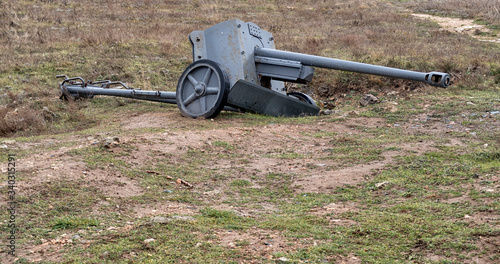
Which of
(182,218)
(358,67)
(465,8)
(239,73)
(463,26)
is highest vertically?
(465,8)

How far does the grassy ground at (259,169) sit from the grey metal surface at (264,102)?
0.78 feet

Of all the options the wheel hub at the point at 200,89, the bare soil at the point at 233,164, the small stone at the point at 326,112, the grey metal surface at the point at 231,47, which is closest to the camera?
the bare soil at the point at 233,164

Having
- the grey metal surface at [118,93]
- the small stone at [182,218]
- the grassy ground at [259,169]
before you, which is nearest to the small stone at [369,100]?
the grassy ground at [259,169]

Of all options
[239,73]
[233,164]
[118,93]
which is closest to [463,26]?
[239,73]

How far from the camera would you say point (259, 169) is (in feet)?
19.7

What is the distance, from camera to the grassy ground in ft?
11.7

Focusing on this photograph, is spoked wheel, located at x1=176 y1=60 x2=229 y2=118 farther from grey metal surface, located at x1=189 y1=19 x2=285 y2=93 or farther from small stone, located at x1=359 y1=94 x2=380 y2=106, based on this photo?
small stone, located at x1=359 y1=94 x2=380 y2=106

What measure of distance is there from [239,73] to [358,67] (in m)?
1.99

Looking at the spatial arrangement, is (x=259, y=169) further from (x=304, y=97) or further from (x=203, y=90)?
(x=304, y=97)

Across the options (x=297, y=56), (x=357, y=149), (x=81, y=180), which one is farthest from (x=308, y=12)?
(x=81, y=180)

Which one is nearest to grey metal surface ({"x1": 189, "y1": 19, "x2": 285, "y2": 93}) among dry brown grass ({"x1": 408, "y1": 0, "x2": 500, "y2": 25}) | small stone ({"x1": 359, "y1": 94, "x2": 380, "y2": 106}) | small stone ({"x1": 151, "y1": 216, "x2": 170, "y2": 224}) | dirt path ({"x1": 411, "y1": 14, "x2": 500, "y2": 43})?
small stone ({"x1": 359, "y1": 94, "x2": 380, "y2": 106})

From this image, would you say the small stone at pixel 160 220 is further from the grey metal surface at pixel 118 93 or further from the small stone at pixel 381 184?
the grey metal surface at pixel 118 93

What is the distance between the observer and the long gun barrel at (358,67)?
23.0 ft

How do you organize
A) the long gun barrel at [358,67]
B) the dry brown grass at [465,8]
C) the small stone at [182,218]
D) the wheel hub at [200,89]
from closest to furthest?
1. the small stone at [182,218]
2. the long gun barrel at [358,67]
3. the wheel hub at [200,89]
4. the dry brown grass at [465,8]
